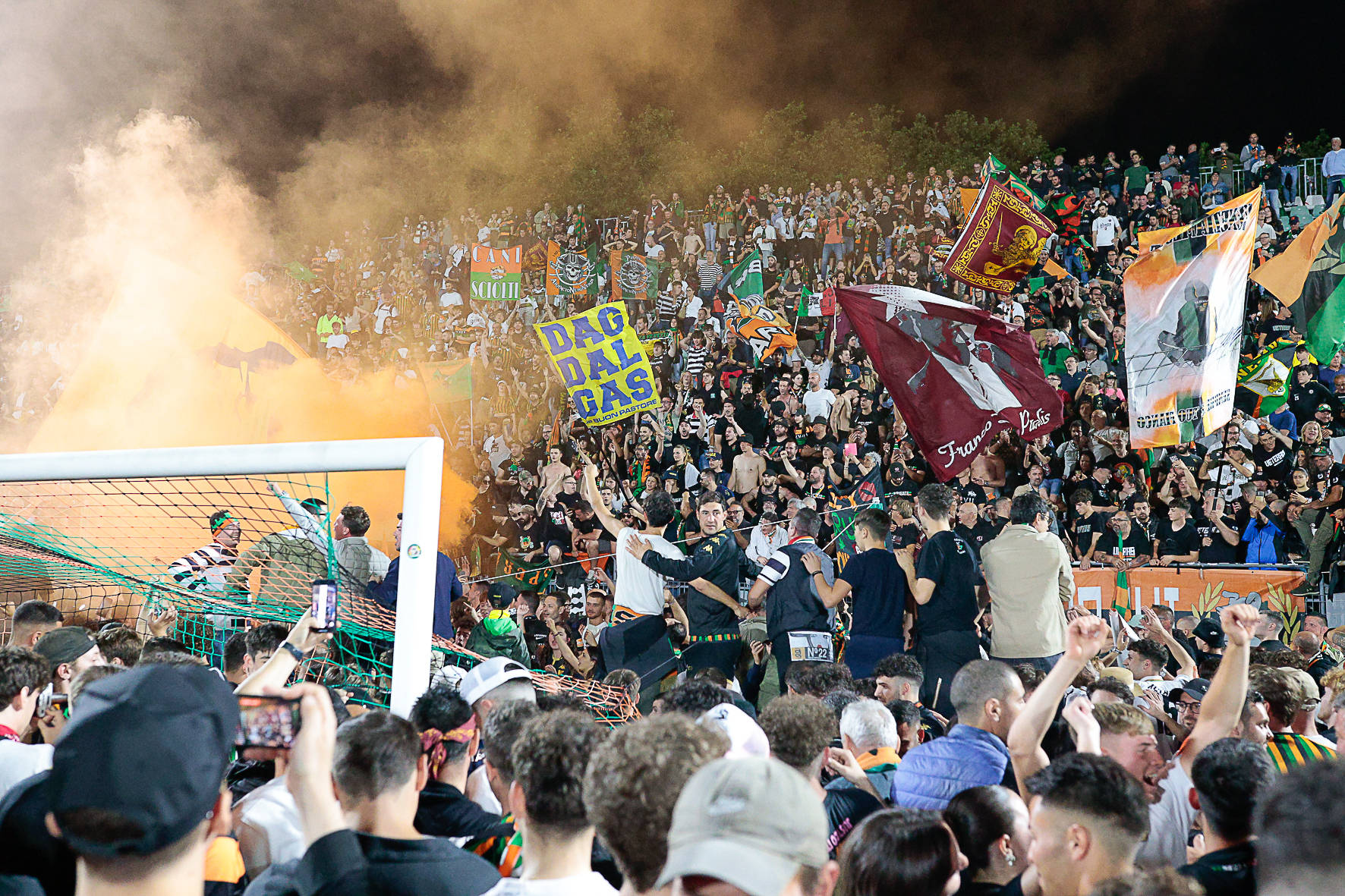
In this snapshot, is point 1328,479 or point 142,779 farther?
point 1328,479

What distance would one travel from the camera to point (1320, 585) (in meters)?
8.84

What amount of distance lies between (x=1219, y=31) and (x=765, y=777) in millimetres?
27959

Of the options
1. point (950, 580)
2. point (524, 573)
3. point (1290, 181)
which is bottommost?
point (950, 580)

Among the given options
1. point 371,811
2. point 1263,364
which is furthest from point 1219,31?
point 371,811

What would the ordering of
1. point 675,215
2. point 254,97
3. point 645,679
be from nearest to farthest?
point 645,679 < point 675,215 < point 254,97

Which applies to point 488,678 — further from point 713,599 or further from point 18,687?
point 713,599

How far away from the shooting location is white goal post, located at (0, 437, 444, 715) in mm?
3801

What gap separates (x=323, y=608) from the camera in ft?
8.99

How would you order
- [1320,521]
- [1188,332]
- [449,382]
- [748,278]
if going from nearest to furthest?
[1188,332] → [1320,521] → [748,278] → [449,382]

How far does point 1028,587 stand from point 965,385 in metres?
3.10

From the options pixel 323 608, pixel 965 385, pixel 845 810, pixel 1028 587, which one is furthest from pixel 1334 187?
pixel 323 608

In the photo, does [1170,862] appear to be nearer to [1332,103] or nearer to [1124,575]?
[1124,575]

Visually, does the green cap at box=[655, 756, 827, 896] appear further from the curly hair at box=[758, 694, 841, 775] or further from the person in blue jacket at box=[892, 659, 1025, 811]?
the person in blue jacket at box=[892, 659, 1025, 811]

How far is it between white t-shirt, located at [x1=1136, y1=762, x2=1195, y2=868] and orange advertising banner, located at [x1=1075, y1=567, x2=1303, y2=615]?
5.58 metres
